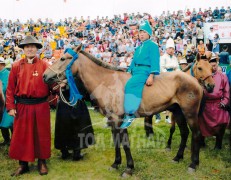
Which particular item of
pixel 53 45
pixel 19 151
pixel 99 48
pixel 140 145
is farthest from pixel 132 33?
pixel 19 151

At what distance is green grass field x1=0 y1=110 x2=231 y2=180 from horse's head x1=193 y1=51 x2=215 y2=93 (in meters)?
1.48

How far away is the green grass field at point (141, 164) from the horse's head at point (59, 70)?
1.73 meters

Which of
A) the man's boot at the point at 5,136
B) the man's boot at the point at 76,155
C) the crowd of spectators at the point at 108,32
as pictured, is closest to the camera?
the man's boot at the point at 76,155

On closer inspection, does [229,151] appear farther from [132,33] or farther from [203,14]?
[203,14]

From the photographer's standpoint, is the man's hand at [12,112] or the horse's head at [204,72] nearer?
the man's hand at [12,112]

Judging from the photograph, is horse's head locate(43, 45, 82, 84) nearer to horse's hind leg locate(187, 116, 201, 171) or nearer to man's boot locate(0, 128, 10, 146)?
horse's hind leg locate(187, 116, 201, 171)

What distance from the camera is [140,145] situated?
21.6 feet

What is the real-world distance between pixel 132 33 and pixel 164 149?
58.0 ft

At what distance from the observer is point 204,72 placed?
545 cm

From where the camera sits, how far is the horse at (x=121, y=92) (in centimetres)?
493

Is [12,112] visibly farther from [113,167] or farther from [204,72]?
[204,72]

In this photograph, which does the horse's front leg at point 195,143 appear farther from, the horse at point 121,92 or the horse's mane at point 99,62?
the horse's mane at point 99,62

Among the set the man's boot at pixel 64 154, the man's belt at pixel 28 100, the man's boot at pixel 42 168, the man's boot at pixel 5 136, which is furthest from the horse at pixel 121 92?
the man's boot at pixel 5 136

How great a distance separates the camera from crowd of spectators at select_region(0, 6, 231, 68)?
18891 millimetres
